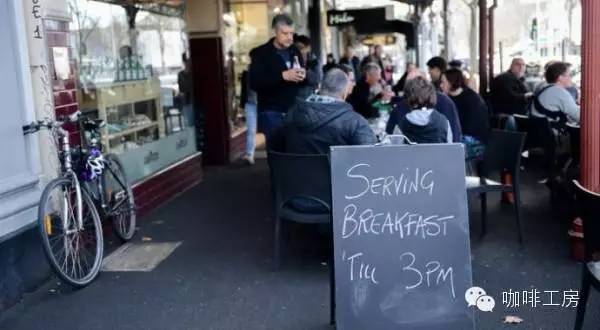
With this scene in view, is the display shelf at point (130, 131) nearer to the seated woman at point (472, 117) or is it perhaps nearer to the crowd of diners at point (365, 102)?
the crowd of diners at point (365, 102)

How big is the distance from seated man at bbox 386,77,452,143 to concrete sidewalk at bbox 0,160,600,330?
35.6 inches

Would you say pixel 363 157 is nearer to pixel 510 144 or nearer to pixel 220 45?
pixel 510 144

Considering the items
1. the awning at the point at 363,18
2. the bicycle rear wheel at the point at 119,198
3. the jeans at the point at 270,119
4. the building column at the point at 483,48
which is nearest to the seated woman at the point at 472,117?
the jeans at the point at 270,119

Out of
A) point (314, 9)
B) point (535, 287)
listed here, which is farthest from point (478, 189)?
point (314, 9)

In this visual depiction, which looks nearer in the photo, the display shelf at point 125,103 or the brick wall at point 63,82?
the brick wall at point 63,82

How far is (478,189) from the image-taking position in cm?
534

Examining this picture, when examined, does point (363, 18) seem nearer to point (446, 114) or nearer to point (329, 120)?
point (446, 114)

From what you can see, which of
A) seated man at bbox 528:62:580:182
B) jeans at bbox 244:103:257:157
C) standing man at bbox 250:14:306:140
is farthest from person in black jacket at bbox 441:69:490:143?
jeans at bbox 244:103:257:157

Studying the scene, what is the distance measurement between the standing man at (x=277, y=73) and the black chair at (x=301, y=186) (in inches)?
64.5

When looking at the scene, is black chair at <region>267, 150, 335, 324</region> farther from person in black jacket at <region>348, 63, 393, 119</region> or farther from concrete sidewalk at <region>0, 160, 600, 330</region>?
person in black jacket at <region>348, 63, 393, 119</region>

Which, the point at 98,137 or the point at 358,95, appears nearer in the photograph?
the point at 98,137

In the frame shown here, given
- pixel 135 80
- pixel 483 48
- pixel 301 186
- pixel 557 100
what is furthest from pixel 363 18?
pixel 301 186

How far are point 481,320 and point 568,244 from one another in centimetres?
164

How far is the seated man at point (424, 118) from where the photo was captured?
5230mm
